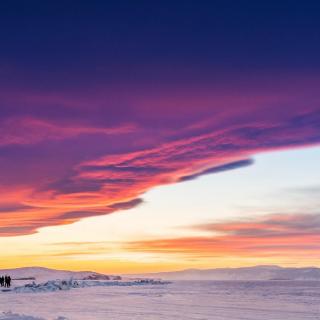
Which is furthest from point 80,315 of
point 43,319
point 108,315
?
point 43,319

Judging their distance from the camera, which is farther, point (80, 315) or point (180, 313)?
point (180, 313)

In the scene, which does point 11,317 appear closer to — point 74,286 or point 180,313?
point 180,313

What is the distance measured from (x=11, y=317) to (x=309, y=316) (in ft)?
54.4

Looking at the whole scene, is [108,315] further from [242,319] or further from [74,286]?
[74,286]

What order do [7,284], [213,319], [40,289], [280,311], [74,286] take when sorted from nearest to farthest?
[213,319] < [280,311] < [40,289] < [7,284] < [74,286]

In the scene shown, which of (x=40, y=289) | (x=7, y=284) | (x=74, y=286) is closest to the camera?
(x=40, y=289)

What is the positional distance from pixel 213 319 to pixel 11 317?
10.0 meters

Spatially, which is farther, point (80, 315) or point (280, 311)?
point (280, 311)

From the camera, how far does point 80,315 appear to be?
29.5 m

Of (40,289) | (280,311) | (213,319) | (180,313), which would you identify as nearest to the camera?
(213,319)

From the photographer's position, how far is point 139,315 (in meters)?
29.7

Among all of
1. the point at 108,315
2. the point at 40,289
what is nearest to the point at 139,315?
the point at 108,315

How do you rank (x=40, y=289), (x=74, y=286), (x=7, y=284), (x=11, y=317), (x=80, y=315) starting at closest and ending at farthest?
(x=11, y=317), (x=80, y=315), (x=40, y=289), (x=7, y=284), (x=74, y=286)

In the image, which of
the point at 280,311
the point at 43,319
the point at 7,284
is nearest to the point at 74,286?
the point at 7,284
